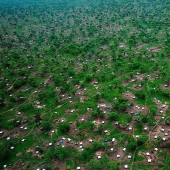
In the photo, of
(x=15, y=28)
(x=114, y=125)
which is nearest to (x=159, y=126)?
(x=114, y=125)

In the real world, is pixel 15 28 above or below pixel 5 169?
above

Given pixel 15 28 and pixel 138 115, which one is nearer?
pixel 138 115

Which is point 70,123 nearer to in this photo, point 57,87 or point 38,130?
point 38,130

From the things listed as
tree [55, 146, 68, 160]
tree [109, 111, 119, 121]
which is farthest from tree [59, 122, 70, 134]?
tree [109, 111, 119, 121]

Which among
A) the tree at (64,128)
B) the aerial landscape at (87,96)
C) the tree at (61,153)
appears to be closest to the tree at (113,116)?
the aerial landscape at (87,96)

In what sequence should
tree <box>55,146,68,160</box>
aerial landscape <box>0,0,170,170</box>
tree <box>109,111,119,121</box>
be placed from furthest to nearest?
tree <box>109,111,119,121</box> → aerial landscape <box>0,0,170,170</box> → tree <box>55,146,68,160</box>

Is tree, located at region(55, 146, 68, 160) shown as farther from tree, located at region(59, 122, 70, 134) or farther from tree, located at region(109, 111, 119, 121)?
tree, located at region(109, 111, 119, 121)

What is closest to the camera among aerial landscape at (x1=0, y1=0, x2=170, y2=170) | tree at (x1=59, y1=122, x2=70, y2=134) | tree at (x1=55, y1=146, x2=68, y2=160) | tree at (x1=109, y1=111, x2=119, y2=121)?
tree at (x1=55, y1=146, x2=68, y2=160)

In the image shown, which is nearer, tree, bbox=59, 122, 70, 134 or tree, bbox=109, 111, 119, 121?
Answer: tree, bbox=59, 122, 70, 134
